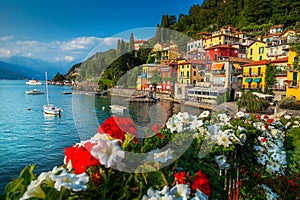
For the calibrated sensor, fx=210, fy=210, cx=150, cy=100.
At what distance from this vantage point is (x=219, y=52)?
3112 cm

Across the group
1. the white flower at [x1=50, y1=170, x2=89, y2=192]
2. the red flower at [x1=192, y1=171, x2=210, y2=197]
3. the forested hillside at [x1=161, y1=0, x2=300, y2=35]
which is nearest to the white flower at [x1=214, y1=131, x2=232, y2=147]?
the red flower at [x1=192, y1=171, x2=210, y2=197]

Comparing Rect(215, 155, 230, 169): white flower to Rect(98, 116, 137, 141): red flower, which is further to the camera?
Rect(215, 155, 230, 169): white flower

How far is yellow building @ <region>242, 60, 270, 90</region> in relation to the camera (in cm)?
2636

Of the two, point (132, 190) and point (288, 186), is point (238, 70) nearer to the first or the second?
point (288, 186)

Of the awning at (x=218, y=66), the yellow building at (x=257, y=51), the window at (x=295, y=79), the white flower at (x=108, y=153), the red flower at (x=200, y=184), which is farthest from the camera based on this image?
the yellow building at (x=257, y=51)

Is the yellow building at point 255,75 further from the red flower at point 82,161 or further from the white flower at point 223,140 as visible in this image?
the red flower at point 82,161

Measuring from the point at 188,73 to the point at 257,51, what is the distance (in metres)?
12.9

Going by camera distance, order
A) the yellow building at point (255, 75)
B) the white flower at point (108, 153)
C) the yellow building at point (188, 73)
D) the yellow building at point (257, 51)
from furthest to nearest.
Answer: the yellow building at point (257, 51) → the yellow building at point (188, 73) → the yellow building at point (255, 75) → the white flower at point (108, 153)

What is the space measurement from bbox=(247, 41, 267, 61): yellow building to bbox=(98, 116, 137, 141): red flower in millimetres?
36591

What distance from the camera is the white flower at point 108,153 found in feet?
3.33

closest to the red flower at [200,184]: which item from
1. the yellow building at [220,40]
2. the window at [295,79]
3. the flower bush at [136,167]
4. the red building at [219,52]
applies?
the flower bush at [136,167]

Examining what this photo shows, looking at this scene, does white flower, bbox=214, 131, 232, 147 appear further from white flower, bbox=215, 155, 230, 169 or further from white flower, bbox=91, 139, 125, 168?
white flower, bbox=91, 139, 125, 168

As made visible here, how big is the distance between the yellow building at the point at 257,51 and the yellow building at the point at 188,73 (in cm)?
957

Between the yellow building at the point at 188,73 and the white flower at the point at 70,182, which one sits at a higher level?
the yellow building at the point at 188,73
